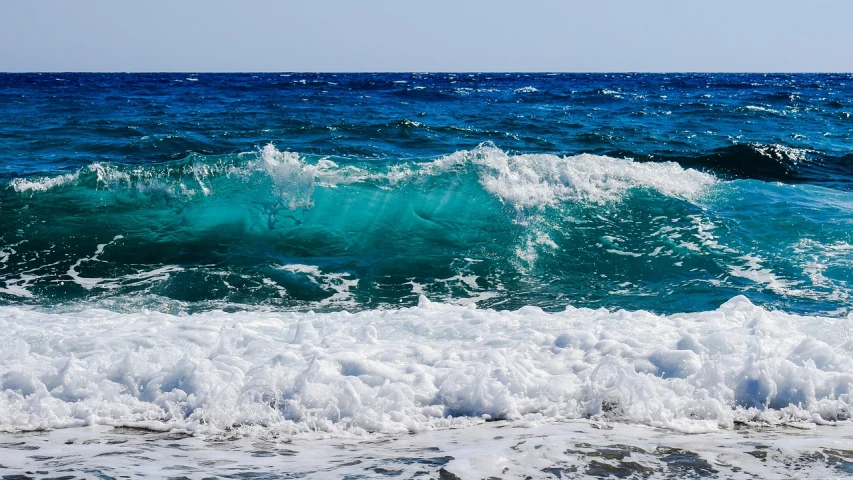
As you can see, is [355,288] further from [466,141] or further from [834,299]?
[466,141]

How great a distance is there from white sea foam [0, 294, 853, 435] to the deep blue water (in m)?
1.29

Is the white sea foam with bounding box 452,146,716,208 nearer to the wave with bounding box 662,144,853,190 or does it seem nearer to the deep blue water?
the deep blue water

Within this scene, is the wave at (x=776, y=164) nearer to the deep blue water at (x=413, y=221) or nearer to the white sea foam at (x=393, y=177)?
the deep blue water at (x=413, y=221)

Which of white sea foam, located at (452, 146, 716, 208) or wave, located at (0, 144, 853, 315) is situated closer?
wave, located at (0, 144, 853, 315)

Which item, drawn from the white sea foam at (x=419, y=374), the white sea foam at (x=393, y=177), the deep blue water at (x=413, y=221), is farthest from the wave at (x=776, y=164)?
the white sea foam at (x=419, y=374)

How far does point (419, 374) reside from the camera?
4621mm

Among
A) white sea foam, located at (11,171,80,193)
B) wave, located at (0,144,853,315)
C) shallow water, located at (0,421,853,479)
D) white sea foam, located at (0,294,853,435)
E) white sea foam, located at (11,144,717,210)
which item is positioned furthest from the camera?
white sea foam, located at (11,144,717,210)

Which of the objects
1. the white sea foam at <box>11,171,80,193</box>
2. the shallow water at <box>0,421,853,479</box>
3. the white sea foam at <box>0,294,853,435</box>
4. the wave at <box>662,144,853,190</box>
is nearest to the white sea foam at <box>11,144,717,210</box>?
the white sea foam at <box>11,171,80,193</box>

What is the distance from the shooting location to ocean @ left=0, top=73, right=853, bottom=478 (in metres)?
3.79

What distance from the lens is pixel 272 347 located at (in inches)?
200

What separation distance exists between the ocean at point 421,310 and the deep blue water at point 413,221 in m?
0.05

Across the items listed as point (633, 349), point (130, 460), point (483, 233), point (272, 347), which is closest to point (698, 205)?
point (483, 233)

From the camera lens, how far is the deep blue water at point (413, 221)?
7320mm

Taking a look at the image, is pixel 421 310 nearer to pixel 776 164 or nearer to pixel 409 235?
pixel 409 235
